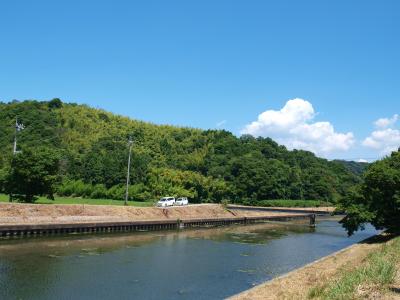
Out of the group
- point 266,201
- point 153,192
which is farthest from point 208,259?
point 266,201

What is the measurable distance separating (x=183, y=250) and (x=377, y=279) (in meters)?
23.9

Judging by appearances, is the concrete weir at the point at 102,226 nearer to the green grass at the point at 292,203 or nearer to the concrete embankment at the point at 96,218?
the concrete embankment at the point at 96,218

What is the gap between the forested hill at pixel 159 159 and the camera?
94.4m

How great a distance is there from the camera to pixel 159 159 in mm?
125625

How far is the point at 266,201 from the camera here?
390 ft

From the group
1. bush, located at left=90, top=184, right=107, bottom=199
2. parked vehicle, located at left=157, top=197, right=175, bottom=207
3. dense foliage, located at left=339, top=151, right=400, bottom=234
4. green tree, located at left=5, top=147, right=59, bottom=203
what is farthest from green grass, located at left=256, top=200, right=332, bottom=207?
green tree, located at left=5, top=147, right=59, bottom=203

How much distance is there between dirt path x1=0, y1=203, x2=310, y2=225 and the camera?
43.1 meters

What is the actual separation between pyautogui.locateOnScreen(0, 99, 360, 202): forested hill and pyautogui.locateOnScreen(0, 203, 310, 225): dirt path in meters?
18.8

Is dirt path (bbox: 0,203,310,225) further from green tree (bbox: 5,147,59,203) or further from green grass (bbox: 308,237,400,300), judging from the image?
green grass (bbox: 308,237,400,300)

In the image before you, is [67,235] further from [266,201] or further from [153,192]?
[266,201]

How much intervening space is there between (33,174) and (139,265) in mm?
22867

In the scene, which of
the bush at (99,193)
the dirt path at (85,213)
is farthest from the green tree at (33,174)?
the bush at (99,193)

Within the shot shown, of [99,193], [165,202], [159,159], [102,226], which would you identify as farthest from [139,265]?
[159,159]

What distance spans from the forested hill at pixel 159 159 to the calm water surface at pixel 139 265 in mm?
35403
